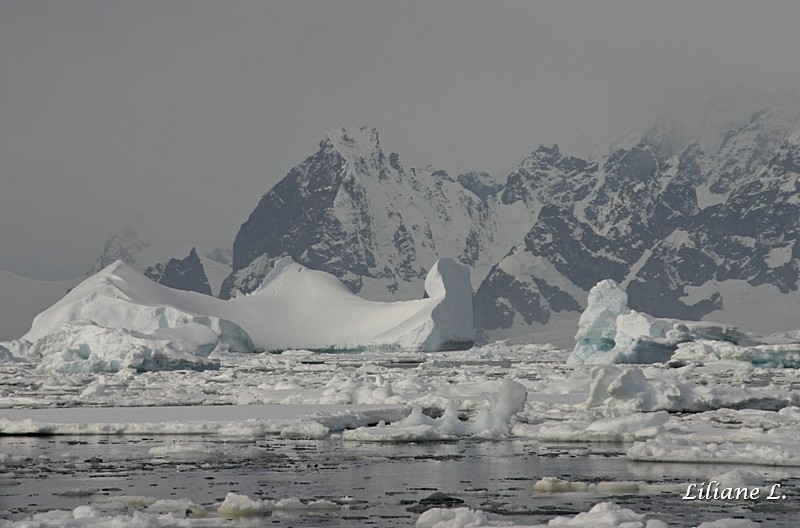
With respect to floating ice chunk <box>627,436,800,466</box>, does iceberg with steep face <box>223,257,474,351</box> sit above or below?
above

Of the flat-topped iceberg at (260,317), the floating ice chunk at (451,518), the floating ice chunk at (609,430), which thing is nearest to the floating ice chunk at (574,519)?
the floating ice chunk at (451,518)

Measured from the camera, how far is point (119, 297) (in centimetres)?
7744

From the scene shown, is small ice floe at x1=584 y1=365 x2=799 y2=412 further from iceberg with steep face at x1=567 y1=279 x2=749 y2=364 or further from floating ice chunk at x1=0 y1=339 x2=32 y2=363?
floating ice chunk at x1=0 y1=339 x2=32 y2=363

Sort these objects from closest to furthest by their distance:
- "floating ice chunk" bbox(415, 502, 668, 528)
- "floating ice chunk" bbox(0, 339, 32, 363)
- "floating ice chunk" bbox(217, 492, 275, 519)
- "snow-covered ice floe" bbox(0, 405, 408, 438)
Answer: "floating ice chunk" bbox(415, 502, 668, 528) → "floating ice chunk" bbox(217, 492, 275, 519) → "snow-covered ice floe" bbox(0, 405, 408, 438) → "floating ice chunk" bbox(0, 339, 32, 363)

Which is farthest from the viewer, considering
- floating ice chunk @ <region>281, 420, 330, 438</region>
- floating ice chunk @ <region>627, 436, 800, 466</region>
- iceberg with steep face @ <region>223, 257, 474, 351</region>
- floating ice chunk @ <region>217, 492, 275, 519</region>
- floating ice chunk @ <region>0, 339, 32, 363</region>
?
iceberg with steep face @ <region>223, 257, 474, 351</region>

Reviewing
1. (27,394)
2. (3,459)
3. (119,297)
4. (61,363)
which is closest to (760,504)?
(3,459)

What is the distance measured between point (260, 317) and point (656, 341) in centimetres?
4697

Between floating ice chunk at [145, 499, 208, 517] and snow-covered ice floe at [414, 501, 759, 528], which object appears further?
floating ice chunk at [145, 499, 208, 517]

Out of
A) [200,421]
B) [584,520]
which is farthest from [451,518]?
[200,421]

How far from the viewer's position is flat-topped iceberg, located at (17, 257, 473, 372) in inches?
2403

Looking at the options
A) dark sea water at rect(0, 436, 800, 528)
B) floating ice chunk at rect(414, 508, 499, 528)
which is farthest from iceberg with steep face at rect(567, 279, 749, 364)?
floating ice chunk at rect(414, 508, 499, 528)

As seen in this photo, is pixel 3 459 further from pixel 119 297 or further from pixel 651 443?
pixel 119 297

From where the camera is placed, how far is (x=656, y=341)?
54125mm
